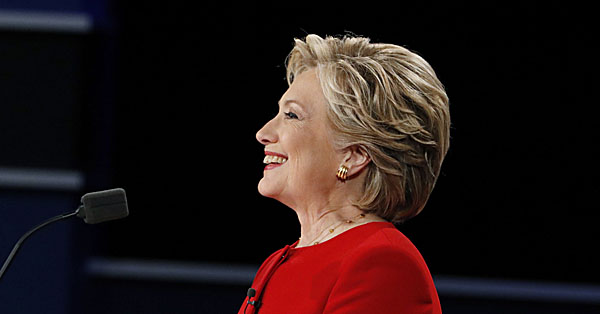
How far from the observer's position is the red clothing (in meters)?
1.06

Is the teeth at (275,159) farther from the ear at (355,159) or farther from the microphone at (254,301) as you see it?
the microphone at (254,301)

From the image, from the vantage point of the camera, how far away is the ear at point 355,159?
4.13ft

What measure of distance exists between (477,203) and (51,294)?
163 cm

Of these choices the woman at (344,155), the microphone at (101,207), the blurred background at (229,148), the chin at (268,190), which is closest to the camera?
the microphone at (101,207)

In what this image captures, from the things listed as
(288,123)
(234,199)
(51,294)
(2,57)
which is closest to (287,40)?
(234,199)

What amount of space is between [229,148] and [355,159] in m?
1.67

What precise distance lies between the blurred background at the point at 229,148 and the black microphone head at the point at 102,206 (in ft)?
5.35

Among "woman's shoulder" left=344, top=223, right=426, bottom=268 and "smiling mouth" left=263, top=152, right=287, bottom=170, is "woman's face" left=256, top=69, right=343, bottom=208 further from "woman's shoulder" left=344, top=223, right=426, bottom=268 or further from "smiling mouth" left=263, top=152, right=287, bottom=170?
"woman's shoulder" left=344, top=223, right=426, bottom=268

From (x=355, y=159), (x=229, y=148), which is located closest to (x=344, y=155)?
(x=355, y=159)

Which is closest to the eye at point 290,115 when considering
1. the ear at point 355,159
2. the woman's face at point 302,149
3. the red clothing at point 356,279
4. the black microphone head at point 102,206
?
the woman's face at point 302,149

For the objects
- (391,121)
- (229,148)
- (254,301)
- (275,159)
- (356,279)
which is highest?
(391,121)

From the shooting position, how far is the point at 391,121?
1215 millimetres

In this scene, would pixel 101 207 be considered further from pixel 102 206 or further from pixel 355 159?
pixel 355 159

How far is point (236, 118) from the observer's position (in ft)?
9.48
